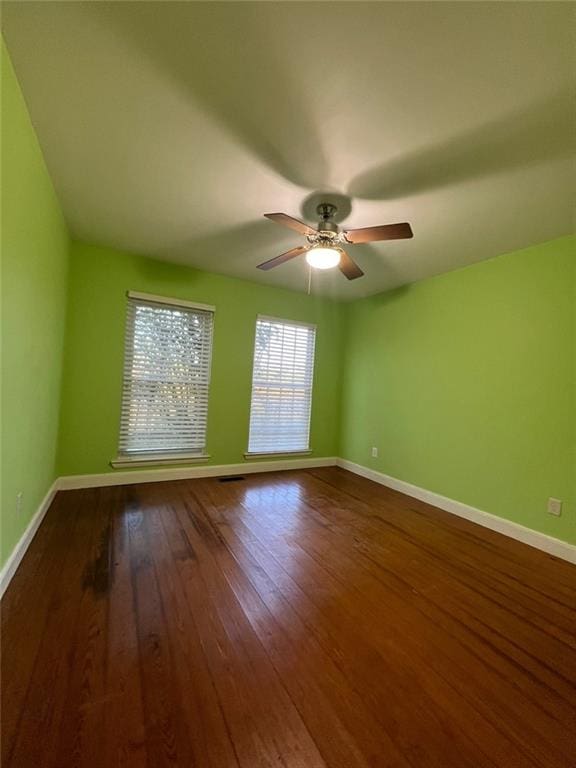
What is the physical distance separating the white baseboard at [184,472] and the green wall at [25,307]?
0.61m

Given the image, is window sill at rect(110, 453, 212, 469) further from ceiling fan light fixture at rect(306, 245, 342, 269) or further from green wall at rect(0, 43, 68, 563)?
ceiling fan light fixture at rect(306, 245, 342, 269)

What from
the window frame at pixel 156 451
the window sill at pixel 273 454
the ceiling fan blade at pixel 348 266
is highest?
the ceiling fan blade at pixel 348 266

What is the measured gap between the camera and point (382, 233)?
1.99 metres

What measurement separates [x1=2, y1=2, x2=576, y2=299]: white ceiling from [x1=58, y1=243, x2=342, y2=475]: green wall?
2.89 feet

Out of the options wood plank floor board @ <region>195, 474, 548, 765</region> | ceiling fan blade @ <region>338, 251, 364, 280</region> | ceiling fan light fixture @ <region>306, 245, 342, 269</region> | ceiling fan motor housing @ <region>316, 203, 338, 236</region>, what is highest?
ceiling fan motor housing @ <region>316, 203, 338, 236</region>

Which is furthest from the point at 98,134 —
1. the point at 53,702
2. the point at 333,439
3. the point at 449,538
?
the point at 333,439

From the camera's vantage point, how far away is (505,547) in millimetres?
2500

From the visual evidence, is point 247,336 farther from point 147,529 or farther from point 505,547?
point 505,547

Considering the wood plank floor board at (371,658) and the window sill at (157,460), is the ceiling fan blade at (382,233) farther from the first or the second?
the window sill at (157,460)

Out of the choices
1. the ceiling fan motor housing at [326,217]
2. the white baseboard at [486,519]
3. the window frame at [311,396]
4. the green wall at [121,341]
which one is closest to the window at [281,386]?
the window frame at [311,396]

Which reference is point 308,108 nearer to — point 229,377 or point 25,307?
point 25,307

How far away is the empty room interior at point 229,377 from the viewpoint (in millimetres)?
1125

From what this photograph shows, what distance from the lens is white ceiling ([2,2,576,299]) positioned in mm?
1143

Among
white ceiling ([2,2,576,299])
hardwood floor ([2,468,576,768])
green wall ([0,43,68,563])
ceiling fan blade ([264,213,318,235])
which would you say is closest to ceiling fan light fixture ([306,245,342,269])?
ceiling fan blade ([264,213,318,235])
